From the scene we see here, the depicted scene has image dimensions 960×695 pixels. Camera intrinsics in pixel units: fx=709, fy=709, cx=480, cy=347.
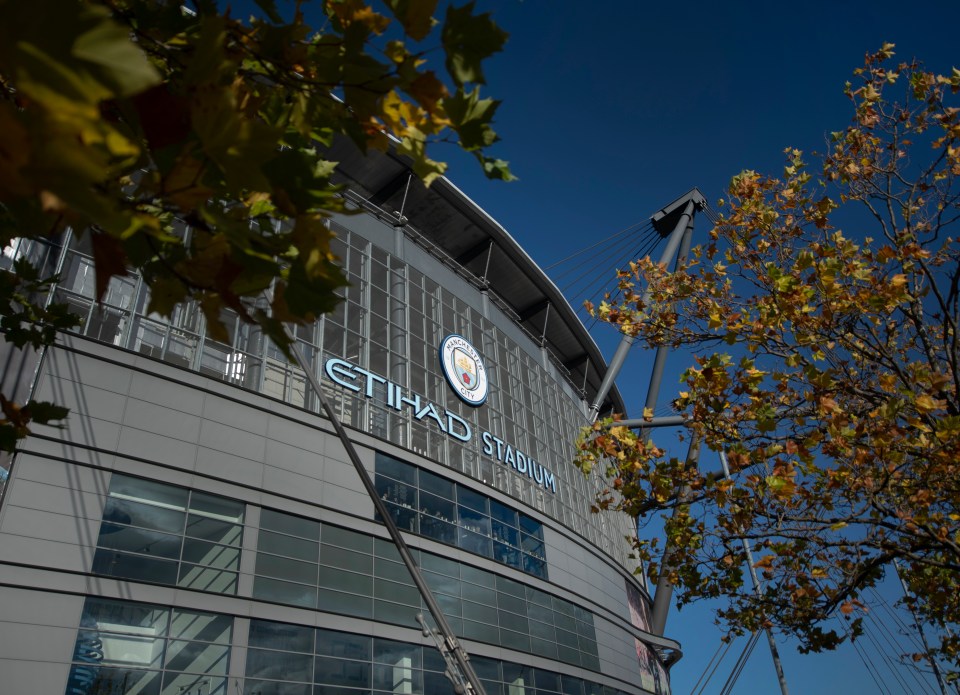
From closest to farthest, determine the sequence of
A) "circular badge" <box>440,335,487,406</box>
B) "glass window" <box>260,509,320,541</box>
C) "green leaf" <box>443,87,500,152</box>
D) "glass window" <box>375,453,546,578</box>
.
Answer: "green leaf" <box>443,87,500,152</box>
"glass window" <box>260,509,320,541</box>
"glass window" <box>375,453,546,578</box>
"circular badge" <box>440,335,487,406</box>

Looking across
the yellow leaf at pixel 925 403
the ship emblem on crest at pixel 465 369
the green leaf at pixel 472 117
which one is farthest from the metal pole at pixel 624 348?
the green leaf at pixel 472 117

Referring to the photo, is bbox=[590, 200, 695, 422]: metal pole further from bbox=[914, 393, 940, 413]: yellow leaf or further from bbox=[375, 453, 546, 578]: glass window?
bbox=[914, 393, 940, 413]: yellow leaf

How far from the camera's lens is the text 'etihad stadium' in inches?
838

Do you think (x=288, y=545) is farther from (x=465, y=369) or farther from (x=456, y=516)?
(x=465, y=369)

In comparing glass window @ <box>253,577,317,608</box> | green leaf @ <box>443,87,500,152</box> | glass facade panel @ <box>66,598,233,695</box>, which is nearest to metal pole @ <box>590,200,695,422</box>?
glass window @ <box>253,577,317,608</box>

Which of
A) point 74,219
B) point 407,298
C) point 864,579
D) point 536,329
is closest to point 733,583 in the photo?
point 864,579

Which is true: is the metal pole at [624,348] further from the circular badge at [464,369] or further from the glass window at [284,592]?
the glass window at [284,592]

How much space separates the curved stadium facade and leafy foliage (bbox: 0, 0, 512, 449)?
10068 millimetres

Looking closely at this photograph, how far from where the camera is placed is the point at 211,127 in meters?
1.92

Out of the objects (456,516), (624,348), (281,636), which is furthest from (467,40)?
(624,348)

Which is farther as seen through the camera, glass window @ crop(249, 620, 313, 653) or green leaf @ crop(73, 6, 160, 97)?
glass window @ crop(249, 620, 313, 653)

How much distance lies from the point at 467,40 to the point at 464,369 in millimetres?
24445

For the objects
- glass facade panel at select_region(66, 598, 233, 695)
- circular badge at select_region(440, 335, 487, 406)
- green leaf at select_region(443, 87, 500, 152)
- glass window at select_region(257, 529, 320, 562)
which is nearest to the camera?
green leaf at select_region(443, 87, 500, 152)

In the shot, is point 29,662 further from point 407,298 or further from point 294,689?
point 407,298
